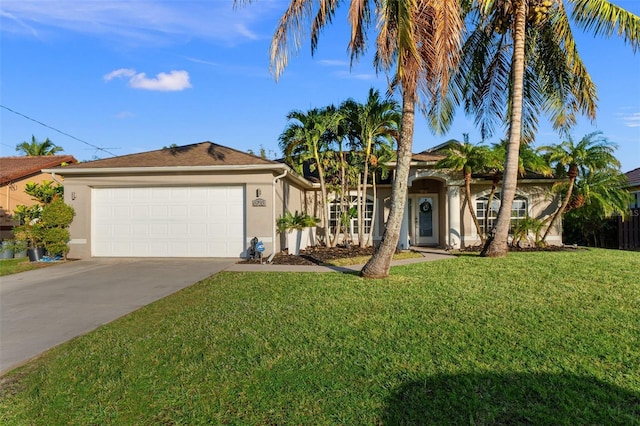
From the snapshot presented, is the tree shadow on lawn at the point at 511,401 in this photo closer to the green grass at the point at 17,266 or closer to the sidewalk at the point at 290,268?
the sidewalk at the point at 290,268

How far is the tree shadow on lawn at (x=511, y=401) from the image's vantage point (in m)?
2.95

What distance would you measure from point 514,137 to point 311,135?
615 centimetres

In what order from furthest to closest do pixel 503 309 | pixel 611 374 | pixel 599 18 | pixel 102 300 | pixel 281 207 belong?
1. pixel 281 207
2. pixel 599 18
3. pixel 102 300
4. pixel 503 309
5. pixel 611 374

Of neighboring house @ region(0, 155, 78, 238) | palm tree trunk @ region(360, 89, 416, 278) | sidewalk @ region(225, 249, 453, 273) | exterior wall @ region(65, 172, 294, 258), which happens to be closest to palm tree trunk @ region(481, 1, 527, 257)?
sidewalk @ region(225, 249, 453, 273)

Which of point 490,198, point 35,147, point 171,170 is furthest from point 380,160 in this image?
point 35,147

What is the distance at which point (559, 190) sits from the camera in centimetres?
1514

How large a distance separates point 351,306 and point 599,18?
10491 mm

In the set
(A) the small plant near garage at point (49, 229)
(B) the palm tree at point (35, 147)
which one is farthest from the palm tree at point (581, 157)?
(B) the palm tree at point (35, 147)

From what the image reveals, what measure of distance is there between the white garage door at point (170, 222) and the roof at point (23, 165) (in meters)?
7.92

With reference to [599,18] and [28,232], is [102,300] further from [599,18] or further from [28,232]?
[599,18]

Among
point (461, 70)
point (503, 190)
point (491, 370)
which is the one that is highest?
point (461, 70)

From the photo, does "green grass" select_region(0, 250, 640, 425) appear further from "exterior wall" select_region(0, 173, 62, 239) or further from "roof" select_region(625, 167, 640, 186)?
"exterior wall" select_region(0, 173, 62, 239)

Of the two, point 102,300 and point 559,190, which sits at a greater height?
point 559,190

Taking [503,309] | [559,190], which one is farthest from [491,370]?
[559,190]
